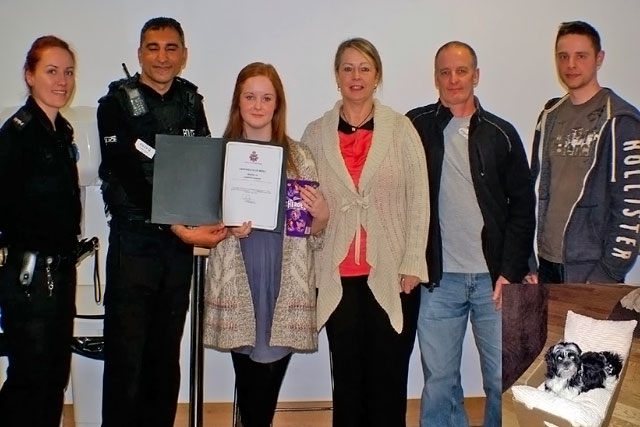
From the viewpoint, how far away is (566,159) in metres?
2.53

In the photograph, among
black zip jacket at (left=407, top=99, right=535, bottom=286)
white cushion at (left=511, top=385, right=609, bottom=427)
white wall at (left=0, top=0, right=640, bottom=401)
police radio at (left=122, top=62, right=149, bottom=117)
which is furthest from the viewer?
white wall at (left=0, top=0, right=640, bottom=401)

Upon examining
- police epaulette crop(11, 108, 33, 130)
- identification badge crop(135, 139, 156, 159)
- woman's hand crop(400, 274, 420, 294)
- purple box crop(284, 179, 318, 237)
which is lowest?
woman's hand crop(400, 274, 420, 294)

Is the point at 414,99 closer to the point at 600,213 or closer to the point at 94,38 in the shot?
the point at 600,213

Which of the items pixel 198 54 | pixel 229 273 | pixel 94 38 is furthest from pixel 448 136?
pixel 94 38

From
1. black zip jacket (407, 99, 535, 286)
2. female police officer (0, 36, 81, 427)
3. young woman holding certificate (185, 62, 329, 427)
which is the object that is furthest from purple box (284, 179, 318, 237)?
female police officer (0, 36, 81, 427)

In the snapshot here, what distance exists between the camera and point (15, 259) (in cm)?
225

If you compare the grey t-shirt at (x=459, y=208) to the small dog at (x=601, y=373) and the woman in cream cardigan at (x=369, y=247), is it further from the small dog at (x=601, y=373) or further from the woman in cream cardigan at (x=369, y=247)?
the small dog at (x=601, y=373)

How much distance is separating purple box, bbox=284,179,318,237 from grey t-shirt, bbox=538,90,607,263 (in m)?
0.98

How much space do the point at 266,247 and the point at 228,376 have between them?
124cm

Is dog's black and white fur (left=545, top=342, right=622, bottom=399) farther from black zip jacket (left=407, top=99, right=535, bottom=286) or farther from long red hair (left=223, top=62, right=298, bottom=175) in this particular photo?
long red hair (left=223, top=62, right=298, bottom=175)

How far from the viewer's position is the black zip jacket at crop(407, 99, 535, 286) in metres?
2.56

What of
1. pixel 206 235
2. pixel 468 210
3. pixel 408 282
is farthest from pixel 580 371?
pixel 206 235

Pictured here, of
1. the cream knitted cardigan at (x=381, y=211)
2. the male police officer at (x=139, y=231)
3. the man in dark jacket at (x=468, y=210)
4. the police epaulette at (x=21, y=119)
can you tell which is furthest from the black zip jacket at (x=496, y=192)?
the police epaulette at (x=21, y=119)

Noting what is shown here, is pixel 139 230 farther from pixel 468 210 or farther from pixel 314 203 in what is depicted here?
pixel 468 210
